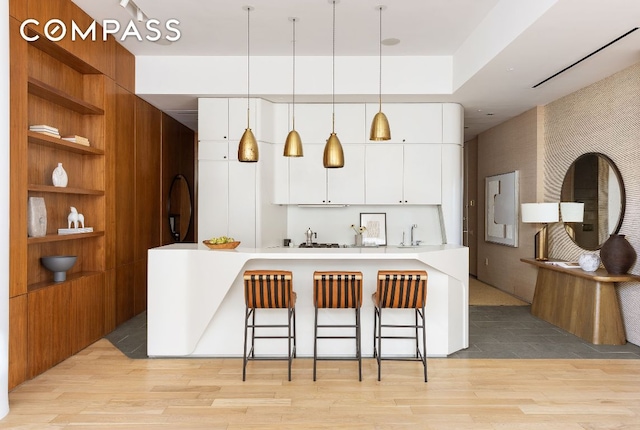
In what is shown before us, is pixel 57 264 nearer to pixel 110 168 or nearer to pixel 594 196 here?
pixel 110 168

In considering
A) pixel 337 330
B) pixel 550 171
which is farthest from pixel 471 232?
pixel 337 330

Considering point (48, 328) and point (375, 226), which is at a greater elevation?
point (375, 226)

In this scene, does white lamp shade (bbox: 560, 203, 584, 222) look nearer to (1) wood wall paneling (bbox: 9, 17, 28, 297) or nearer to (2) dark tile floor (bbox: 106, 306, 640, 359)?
(2) dark tile floor (bbox: 106, 306, 640, 359)

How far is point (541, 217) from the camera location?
5305mm

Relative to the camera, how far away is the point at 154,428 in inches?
109

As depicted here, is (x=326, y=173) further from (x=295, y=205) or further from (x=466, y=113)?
(x=466, y=113)

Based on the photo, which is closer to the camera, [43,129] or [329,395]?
[329,395]

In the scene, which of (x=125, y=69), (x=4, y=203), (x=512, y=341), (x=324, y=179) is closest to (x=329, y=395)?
(x=512, y=341)

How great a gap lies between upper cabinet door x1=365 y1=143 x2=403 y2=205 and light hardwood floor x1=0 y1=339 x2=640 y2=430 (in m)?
2.49

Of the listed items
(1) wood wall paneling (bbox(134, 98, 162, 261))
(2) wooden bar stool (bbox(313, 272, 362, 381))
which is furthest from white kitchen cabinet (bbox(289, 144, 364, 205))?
(2) wooden bar stool (bbox(313, 272, 362, 381))

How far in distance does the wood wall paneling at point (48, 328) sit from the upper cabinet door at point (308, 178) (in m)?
2.87

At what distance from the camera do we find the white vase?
398cm

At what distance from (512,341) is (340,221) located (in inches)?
108

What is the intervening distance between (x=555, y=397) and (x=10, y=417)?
3.65m
